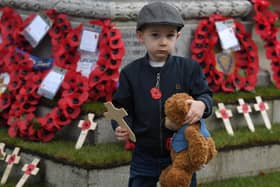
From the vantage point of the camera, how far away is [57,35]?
22.1 ft

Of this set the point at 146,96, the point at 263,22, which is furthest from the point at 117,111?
the point at 263,22

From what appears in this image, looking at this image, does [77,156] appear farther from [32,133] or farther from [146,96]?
[146,96]

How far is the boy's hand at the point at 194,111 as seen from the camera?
13.4 feet

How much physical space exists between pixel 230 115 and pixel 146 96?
8.07 feet

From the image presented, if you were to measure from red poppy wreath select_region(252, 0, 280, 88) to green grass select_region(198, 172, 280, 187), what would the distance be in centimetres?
126

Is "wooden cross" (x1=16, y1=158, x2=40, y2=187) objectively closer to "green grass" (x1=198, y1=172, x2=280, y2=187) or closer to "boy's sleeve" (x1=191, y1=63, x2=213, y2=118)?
"green grass" (x1=198, y1=172, x2=280, y2=187)

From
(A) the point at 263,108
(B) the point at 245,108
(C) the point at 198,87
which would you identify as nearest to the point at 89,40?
(B) the point at 245,108

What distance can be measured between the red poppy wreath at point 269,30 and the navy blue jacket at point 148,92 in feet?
9.88

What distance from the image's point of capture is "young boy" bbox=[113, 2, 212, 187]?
4.19 m

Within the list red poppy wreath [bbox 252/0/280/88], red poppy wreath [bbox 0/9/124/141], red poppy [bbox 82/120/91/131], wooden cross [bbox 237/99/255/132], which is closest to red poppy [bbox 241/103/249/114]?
wooden cross [bbox 237/99/255/132]

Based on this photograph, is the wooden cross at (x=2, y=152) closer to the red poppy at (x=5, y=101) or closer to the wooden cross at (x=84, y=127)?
the red poppy at (x=5, y=101)

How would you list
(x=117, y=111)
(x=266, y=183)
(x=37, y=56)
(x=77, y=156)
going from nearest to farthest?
(x=117, y=111) < (x=77, y=156) < (x=266, y=183) < (x=37, y=56)

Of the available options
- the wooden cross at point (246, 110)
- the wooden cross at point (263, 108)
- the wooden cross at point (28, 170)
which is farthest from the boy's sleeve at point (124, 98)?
the wooden cross at point (263, 108)

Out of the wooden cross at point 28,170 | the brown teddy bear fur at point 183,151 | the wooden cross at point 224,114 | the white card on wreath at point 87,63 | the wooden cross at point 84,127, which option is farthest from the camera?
the wooden cross at point 224,114
